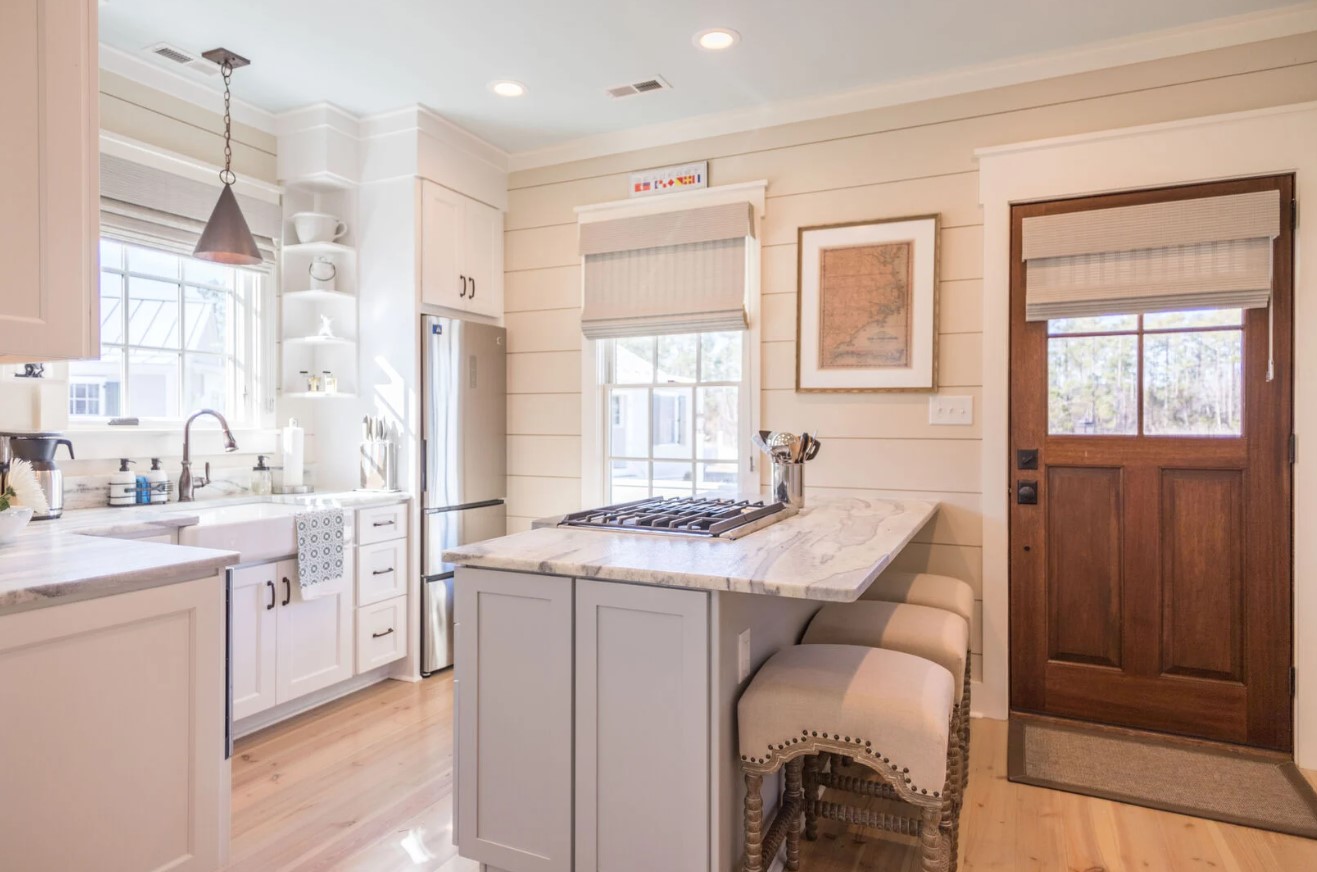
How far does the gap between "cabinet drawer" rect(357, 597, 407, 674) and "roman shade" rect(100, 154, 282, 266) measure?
1.83 meters

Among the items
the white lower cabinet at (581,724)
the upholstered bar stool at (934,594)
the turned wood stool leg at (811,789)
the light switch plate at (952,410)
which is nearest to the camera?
the white lower cabinet at (581,724)

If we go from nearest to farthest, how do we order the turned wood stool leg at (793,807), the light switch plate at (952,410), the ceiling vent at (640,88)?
1. the turned wood stool leg at (793,807)
2. the light switch plate at (952,410)
3. the ceiling vent at (640,88)

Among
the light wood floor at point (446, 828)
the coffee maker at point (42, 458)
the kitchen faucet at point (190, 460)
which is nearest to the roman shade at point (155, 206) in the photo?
the kitchen faucet at point (190, 460)

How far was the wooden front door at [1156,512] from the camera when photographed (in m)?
2.86

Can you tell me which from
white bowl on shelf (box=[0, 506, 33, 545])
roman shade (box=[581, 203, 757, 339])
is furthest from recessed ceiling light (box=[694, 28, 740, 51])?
white bowl on shelf (box=[0, 506, 33, 545])

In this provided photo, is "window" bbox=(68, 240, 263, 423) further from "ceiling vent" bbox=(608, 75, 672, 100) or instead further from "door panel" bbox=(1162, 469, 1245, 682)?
"door panel" bbox=(1162, 469, 1245, 682)

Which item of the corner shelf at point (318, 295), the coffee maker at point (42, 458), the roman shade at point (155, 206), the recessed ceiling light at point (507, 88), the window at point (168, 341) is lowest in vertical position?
the coffee maker at point (42, 458)

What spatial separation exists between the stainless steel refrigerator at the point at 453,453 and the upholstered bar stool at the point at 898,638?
6.79 ft

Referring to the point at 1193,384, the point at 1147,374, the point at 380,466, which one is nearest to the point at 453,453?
the point at 380,466

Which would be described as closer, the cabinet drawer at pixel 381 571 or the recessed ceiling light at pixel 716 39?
the recessed ceiling light at pixel 716 39

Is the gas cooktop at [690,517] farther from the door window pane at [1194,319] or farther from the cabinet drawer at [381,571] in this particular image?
the door window pane at [1194,319]

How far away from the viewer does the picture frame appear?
336 centimetres

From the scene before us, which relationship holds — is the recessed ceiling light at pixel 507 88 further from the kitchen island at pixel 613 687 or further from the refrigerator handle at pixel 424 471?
the kitchen island at pixel 613 687

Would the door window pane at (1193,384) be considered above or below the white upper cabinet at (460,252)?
below
